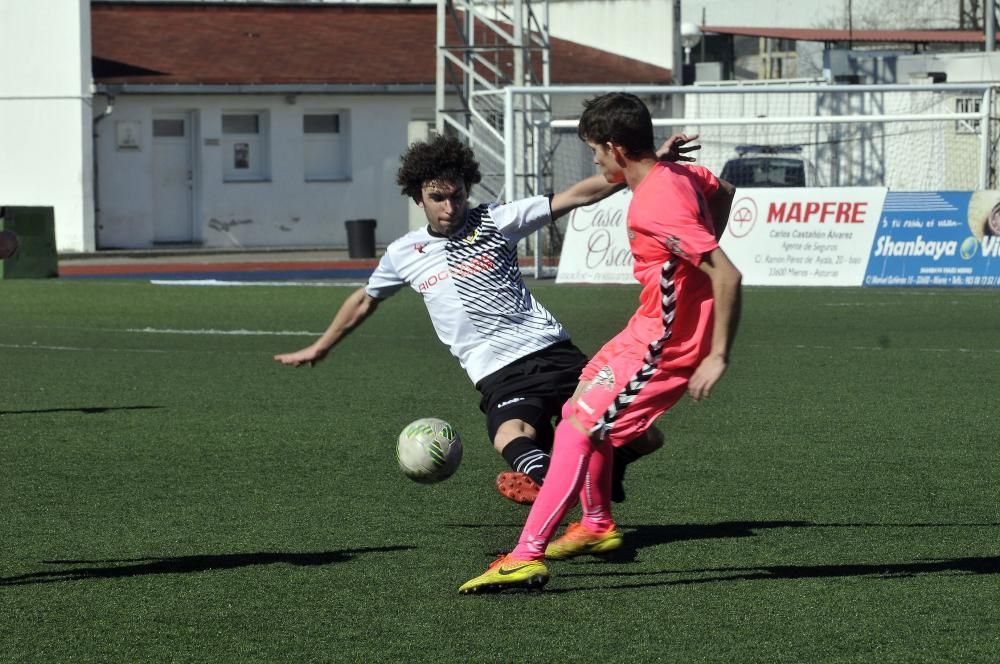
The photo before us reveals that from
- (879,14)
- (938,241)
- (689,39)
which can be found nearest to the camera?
(938,241)

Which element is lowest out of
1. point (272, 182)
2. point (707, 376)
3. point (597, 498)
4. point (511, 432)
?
point (597, 498)

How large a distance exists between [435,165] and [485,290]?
1.77 feet

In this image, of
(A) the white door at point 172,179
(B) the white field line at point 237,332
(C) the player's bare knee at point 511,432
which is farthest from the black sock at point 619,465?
(A) the white door at point 172,179

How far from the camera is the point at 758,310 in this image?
63.0 ft

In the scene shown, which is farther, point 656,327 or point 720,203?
point 720,203

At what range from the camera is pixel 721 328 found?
5.46m

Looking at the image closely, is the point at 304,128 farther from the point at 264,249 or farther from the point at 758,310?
the point at 758,310

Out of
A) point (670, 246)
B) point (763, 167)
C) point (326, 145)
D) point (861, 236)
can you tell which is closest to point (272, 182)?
point (326, 145)

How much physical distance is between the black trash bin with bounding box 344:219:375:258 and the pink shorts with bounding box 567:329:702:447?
26033mm

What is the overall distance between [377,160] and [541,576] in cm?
3133

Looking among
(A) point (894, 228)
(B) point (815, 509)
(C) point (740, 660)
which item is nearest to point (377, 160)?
(A) point (894, 228)

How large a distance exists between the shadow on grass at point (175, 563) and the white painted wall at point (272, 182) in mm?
29066

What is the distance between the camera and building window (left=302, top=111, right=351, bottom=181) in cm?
3672

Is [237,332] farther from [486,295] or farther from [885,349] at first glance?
[486,295]
